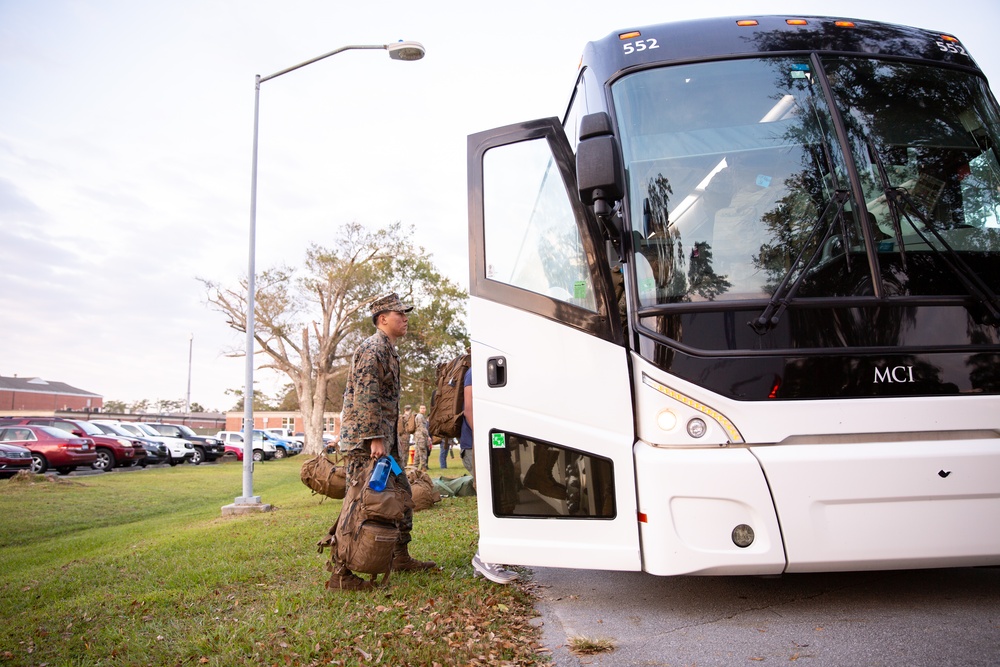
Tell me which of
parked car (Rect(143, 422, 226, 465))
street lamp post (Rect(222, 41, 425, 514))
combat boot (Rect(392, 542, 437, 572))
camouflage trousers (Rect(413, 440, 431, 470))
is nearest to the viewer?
combat boot (Rect(392, 542, 437, 572))

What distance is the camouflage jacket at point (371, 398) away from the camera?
5359mm

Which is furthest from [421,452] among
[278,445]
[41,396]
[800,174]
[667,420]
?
[41,396]

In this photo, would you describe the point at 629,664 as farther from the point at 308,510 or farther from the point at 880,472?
the point at 308,510

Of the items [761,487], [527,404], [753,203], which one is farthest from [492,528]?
[753,203]

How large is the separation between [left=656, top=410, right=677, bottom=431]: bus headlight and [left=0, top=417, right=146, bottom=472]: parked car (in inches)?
948

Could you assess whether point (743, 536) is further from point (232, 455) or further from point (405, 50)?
point (232, 455)

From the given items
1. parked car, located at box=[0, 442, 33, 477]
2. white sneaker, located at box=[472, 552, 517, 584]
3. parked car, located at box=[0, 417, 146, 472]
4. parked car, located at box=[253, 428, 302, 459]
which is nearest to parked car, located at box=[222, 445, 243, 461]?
parked car, located at box=[253, 428, 302, 459]

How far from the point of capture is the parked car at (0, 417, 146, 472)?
2448 cm

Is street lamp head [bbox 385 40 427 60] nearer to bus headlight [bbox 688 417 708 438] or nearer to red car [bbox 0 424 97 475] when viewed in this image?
bus headlight [bbox 688 417 708 438]

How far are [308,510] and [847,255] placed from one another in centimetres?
939

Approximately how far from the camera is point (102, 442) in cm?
2527

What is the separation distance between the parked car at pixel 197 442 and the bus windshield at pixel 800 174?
3228cm

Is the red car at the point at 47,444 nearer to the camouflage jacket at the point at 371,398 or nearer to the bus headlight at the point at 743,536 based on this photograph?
the camouflage jacket at the point at 371,398

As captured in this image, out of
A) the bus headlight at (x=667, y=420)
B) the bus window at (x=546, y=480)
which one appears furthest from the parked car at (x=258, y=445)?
the bus headlight at (x=667, y=420)
